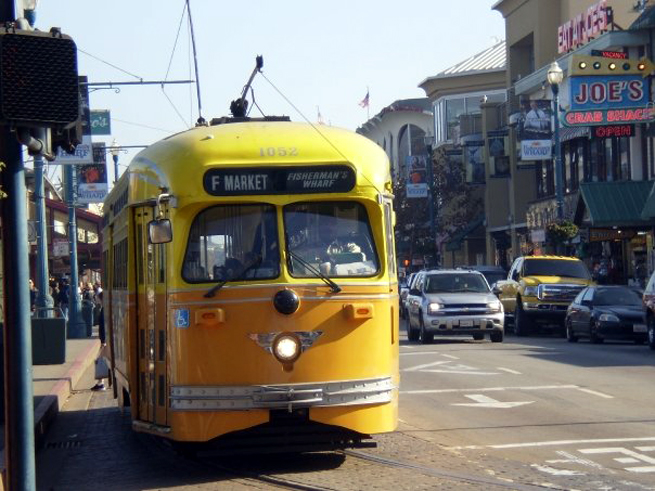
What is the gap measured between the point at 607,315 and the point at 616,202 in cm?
1635

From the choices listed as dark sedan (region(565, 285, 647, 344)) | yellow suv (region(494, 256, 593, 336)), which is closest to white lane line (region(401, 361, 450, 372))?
dark sedan (region(565, 285, 647, 344))

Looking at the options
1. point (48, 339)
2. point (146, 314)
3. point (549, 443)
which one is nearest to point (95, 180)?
point (48, 339)

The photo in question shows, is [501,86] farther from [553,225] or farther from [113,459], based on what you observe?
[113,459]

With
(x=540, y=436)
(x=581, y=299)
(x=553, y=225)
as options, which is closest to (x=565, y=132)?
(x=553, y=225)

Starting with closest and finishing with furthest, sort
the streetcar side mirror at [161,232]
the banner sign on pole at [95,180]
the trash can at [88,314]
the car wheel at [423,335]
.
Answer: the streetcar side mirror at [161,232]
the car wheel at [423,335]
the banner sign on pole at [95,180]
the trash can at [88,314]

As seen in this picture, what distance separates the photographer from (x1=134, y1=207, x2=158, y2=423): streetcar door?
11385 millimetres

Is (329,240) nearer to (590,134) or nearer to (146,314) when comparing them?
(146,314)

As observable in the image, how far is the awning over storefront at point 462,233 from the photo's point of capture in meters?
70.2

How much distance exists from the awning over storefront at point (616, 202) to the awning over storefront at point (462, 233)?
960 inches

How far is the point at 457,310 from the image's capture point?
95.5ft

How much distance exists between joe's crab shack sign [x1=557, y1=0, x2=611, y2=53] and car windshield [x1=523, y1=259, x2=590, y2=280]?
48.5ft

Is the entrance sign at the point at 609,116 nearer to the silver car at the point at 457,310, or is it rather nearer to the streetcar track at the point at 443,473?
the silver car at the point at 457,310

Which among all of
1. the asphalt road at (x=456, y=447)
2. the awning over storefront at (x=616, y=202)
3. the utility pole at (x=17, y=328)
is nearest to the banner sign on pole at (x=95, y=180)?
the awning over storefront at (x=616, y=202)

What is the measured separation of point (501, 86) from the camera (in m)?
76.8
